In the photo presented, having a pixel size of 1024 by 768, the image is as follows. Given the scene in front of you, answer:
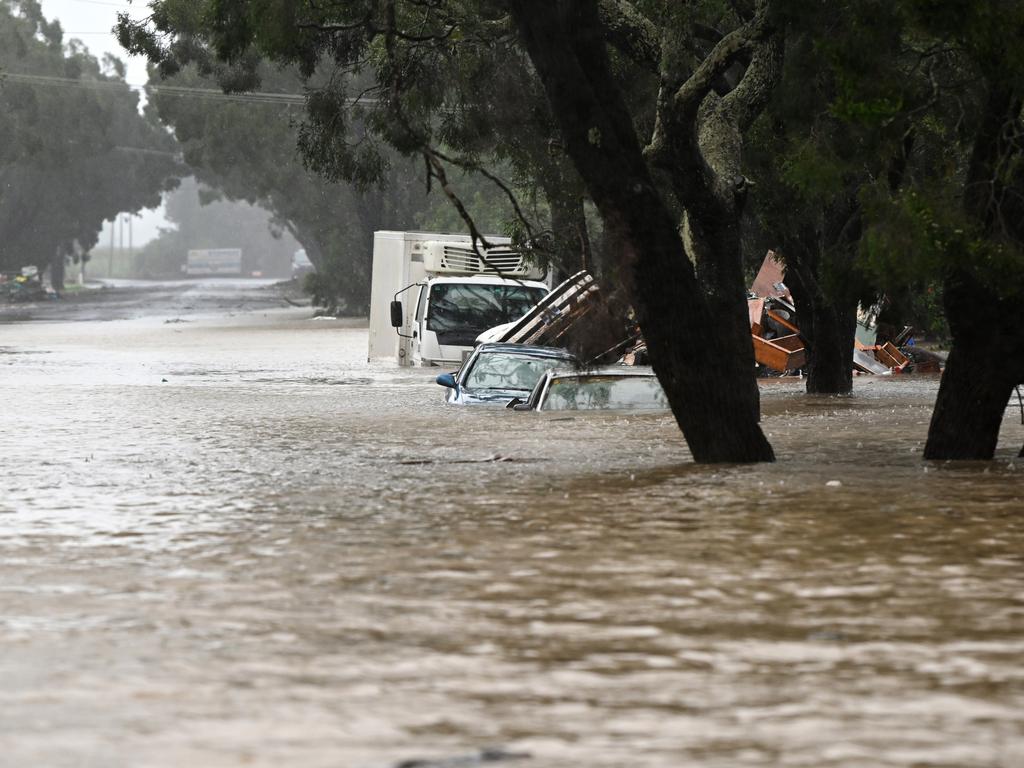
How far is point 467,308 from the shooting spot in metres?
32.3

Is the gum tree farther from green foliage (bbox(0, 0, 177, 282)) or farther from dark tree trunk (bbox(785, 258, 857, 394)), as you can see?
green foliage (bbox(0, 0, 177, 282))

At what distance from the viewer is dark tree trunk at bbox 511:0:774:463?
1371 centimetres

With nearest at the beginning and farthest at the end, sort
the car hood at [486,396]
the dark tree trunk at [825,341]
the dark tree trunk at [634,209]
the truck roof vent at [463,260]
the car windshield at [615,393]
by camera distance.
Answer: the dark tree trunk at [634,209] → the car windshield at [615,393] → the car hood at [486,396] → the dark tree trunk at [825,341] → the truck roof vent at [463,260]

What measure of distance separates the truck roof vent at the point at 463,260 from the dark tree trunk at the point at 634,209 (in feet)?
58.1

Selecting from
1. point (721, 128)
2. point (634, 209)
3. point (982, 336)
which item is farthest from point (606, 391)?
point (982, 336)

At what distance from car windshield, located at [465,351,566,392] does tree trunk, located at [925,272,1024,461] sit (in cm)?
732

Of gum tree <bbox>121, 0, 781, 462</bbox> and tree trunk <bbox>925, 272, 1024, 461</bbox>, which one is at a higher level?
gum tree <bbox>121, 0, 781, 462</bbox>

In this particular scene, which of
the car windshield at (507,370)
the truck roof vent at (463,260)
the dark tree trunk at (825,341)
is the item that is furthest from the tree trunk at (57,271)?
the car windshield at (507,370)

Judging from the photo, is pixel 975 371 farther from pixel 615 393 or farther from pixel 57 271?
pixel 57 271

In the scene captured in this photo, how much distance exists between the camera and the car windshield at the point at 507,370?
70.6ft

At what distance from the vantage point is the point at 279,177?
7238 cm

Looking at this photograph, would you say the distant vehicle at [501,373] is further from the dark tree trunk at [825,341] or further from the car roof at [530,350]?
the dark tree trunk at [825,341]

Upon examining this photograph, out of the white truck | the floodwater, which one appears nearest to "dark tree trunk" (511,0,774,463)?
the floodwater

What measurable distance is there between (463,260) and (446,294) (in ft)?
2.72
